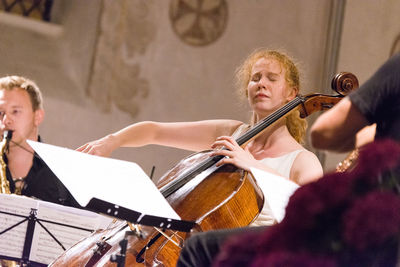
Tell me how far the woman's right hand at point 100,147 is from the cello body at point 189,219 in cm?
48

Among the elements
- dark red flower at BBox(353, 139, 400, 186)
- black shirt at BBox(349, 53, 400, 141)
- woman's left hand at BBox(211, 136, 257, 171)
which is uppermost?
black shirt at BBox(349, 53, 400, 141)

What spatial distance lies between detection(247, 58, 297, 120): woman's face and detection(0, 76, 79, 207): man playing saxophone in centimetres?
146

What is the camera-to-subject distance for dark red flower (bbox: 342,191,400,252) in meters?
1.25

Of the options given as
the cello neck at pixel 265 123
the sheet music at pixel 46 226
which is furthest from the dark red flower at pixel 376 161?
the sheet music at pixel 46 226

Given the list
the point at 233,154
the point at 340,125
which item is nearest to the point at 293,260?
the point at 340,125

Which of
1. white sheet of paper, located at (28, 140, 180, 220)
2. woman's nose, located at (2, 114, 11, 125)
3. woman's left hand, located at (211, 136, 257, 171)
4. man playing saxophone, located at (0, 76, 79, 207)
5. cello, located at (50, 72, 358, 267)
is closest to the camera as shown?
white sheet of paper, located at (28, 140, 180, 220)

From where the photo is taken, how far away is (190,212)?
2627mm

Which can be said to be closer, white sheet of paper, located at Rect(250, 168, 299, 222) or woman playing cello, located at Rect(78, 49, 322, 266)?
white sheet of paper, located at Rect(250, 168, 299, 222)

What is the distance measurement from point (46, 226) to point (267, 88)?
4.37 ft

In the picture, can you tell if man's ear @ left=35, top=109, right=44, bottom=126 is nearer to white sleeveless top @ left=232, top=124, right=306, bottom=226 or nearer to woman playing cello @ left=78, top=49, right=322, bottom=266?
woman playing cello @ left=78, top=49, right=322, bottom=266

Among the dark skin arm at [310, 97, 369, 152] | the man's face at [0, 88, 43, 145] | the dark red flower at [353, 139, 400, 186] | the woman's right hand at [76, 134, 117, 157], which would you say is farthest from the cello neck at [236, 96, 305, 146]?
the man's face at [0, 88, 43, 145]

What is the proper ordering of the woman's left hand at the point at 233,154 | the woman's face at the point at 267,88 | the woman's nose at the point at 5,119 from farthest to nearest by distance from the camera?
the woman's nose at the point at 5,119 → the woman's face at the point at 267,88 → the woman's left hand at the point at 233,154

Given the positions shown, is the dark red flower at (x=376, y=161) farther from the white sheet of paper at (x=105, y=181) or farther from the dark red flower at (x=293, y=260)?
the white sheet of paper at (x=105, y=181)

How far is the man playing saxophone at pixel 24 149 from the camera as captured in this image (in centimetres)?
436
